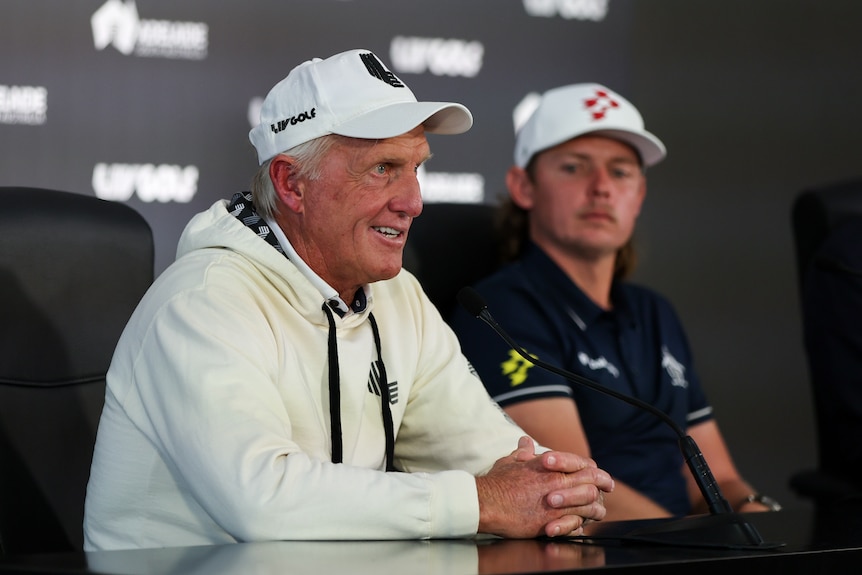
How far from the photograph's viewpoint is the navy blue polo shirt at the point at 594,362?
2.08 metres

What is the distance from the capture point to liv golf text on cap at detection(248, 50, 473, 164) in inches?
59.2

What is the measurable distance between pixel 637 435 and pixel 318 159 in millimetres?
964

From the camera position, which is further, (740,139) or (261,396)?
(740,139)

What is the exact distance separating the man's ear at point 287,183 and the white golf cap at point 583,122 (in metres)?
0.89

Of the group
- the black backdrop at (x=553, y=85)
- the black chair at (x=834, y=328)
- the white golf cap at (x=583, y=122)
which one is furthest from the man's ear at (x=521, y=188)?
the black chair at (x=834, y=328)

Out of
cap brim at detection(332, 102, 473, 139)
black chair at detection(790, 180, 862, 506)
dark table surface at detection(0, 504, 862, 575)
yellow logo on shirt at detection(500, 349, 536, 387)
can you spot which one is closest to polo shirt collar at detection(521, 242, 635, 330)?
yellow logo on shirt at detection(500, 349, 536, 387)

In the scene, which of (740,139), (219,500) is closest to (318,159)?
(219,500)

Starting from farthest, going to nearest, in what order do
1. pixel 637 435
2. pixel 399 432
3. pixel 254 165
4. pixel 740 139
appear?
pixel 740 139 < pixel 254 165 < pixel 637 435 < pixel 399 432

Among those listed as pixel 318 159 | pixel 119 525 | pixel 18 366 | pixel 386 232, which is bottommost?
pixel 119 525

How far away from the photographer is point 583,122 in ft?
7.57

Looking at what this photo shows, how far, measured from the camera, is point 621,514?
200 centimetres

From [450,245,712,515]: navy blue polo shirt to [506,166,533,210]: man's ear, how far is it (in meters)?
0.10

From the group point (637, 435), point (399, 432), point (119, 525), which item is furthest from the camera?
point (637, 435)

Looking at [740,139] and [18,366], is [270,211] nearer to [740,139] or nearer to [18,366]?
[18,366]
